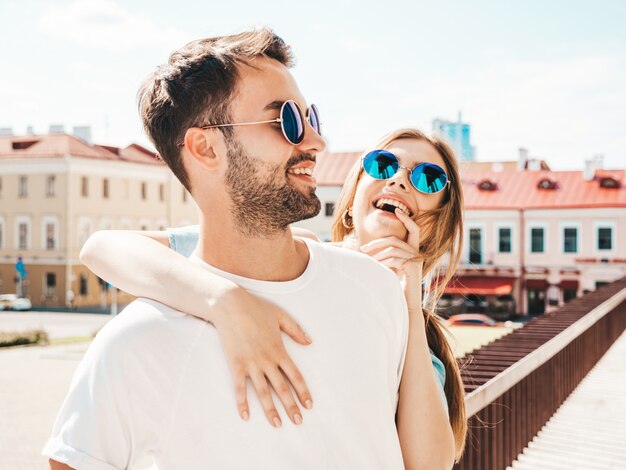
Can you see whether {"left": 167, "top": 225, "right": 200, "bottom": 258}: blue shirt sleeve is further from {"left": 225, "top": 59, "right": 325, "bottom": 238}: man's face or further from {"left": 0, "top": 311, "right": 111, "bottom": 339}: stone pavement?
{"left": 0, "top": 311, "right": 111, "bottom": 339}: stone pavement

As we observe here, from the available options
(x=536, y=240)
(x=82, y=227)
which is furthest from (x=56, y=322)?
(x=536, y=240)

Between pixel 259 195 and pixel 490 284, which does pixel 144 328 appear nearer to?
pixel 259 195

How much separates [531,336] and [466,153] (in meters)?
3.83

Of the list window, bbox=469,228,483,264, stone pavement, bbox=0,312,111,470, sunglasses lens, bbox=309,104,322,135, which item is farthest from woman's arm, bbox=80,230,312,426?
window, bbox=469,228,483,264

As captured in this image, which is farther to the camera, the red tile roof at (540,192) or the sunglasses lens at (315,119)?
the red tile roof at (540,192)

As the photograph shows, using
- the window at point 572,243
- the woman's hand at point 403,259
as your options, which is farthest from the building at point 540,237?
the woman's hand at point 403,259

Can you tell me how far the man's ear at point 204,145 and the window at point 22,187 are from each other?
52.1 metres

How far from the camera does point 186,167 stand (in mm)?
2049

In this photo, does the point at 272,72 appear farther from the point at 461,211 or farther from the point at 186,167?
the point at 461,211

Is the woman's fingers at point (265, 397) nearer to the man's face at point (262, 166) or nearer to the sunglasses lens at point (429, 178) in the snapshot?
the man's face at point (262, 166)

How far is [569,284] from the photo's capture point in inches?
1890

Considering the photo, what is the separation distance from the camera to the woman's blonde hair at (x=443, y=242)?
271 cm

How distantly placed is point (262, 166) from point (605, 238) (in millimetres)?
48067

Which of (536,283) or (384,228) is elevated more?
(384,228)
